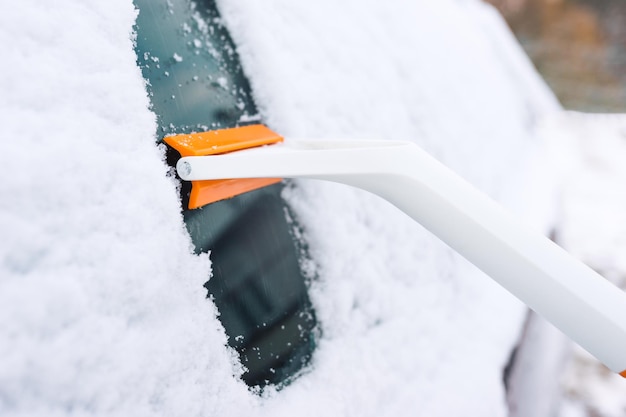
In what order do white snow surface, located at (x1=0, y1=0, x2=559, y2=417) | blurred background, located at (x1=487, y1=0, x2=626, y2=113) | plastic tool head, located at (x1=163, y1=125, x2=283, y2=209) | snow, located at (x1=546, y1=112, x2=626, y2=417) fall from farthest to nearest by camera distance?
1. blurred background, located at (x1=487, y1=0, x2=626, y2=113)
2. snow, located at (x1=546, y1=112, x2=626, y2=417)
3. plastic tool head, located at (x1=163, y1=125, x2=283, y2=209)
4. white snow surface, located at (x1=0, y1=0, x2=559, y2=417)

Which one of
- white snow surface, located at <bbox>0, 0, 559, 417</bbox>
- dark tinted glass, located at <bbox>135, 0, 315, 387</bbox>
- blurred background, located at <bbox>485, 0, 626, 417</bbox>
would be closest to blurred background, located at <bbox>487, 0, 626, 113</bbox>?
blurred background, located at <bbox>485, 0, 626, 417</bbox>

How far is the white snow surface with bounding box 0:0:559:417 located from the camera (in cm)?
51

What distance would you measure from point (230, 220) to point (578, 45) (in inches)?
313

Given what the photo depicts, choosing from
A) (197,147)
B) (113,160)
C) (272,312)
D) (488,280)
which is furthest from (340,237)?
(488,280)

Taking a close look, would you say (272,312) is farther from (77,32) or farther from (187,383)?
(77,32)

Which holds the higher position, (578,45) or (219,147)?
(219,147)

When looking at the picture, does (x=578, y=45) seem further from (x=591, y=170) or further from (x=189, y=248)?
(x=189, y=248)

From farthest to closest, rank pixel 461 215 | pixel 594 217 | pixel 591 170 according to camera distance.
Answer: pixel 591 170 < pixel 594 217 < pixel 461 215

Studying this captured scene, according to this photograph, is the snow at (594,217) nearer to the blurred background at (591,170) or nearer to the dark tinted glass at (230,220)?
the blurred background at (591,170)

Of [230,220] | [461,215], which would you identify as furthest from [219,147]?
[461,215]

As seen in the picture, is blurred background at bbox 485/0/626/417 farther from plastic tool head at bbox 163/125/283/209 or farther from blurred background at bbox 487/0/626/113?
plastic tool head at bbox 163/125/283/209

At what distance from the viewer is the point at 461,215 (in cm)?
63

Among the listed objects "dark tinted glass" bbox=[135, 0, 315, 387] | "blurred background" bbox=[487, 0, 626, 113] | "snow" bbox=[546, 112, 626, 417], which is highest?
"dark tinted glass" bbox=[135, 0, 315, 387]

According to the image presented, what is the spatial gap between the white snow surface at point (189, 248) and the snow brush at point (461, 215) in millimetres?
94
